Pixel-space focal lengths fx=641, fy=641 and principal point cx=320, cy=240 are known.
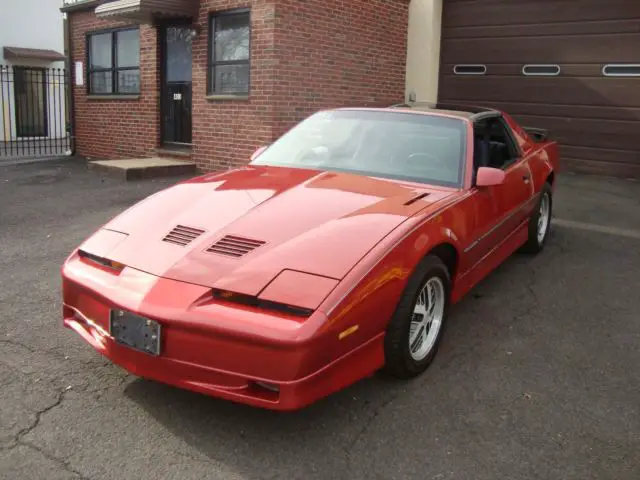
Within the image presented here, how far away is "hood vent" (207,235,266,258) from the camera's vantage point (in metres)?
2.97

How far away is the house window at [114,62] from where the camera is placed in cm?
1232

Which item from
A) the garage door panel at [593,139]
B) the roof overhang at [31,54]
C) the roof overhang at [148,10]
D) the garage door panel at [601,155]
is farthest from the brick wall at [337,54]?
the roof overhang at [31,54]

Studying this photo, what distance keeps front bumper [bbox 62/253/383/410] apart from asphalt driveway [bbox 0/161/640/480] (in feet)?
0.84

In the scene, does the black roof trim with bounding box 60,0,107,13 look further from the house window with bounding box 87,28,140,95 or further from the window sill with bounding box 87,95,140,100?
the window sill with bounding box 87,95,140,100

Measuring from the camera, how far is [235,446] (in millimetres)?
2717

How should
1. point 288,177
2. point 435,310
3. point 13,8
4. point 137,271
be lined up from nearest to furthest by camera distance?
→ point 137,271, point 435,310, point 288,177, point 13,8

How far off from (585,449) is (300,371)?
128 centimetres

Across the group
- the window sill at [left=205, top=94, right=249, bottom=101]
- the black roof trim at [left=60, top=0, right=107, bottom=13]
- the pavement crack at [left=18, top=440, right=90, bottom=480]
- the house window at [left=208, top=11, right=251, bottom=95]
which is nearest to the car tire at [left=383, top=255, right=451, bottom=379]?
the pavement crack at [left=18, top=440, right=90, bottom=480]

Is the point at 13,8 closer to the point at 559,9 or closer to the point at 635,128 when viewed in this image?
the point at 559,9

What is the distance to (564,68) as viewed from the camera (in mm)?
10055

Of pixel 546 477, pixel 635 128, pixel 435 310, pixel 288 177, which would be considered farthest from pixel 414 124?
pixel 635 128

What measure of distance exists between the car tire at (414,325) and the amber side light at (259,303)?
57cm

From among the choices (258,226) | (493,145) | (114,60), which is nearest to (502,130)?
(493,145)

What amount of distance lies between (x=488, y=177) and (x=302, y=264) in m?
1.66
